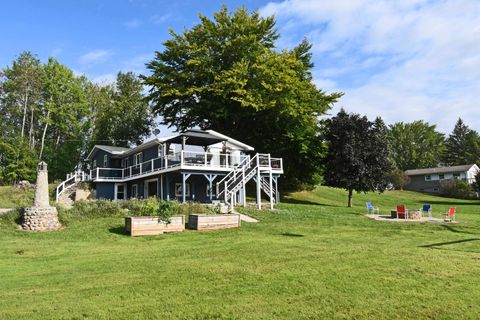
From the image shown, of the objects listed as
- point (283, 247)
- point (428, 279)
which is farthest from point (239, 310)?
point (283, 247)

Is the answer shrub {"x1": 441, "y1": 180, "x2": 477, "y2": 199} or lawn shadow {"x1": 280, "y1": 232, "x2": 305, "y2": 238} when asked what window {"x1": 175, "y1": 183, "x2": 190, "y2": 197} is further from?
shrub {"x1": 441, "y1": 180, "x2": 477, "y2": 199}

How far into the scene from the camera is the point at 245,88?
113 feet

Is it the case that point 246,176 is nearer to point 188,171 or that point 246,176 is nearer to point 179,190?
point 188,171

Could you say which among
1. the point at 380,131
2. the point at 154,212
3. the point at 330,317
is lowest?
the point at 330,317

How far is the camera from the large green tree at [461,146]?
3196 inches

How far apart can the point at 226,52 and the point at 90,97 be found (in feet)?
88.6

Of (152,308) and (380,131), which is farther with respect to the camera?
(380,131)

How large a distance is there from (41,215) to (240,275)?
421 inches

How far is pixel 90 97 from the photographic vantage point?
177 feet

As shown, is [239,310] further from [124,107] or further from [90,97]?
[90,97]

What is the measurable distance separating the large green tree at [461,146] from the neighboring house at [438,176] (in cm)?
1350

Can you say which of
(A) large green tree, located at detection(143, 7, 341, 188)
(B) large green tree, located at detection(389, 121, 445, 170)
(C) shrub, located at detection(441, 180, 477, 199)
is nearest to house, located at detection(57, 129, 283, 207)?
(A) large green tree, located at detection(143, 7, 341, 188)

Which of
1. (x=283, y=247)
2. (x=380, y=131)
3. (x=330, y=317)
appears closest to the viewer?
(x=330, y=317)

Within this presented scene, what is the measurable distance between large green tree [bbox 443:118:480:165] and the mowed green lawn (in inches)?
3073
